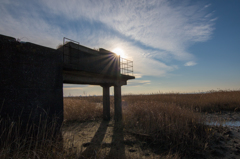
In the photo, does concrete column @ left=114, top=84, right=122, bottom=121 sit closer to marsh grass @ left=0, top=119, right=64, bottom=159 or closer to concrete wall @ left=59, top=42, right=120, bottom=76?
concrete wall @ left=59, top=42, right=120, bottom=76

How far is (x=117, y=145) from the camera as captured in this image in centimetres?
545

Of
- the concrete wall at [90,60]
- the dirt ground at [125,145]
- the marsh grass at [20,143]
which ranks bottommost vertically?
the dirt ground at [125,145]

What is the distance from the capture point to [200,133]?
20.1 feet

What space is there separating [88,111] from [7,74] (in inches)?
284

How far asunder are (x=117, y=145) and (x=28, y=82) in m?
4.07

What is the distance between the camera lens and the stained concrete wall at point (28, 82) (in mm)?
3648

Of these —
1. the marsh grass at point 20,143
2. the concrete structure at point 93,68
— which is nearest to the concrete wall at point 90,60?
the concrete structure at point 93,68

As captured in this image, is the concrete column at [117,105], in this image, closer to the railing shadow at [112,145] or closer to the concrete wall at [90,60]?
the concrete wall at [90,60]

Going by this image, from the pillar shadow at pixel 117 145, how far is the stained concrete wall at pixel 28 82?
2.22m

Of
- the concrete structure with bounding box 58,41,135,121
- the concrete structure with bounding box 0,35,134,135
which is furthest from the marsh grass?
the concrete structure with bounding box 58,41,135,121

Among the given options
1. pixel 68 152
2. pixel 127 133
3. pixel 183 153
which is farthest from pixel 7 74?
pixel 183 153

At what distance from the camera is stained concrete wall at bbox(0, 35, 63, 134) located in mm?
3648

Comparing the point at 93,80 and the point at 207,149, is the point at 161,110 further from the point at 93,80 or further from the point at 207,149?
the point at 93,80

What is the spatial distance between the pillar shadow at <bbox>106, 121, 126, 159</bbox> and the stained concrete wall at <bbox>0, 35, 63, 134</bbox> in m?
2.22
